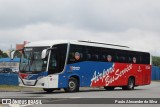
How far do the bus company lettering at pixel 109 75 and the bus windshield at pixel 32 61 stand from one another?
15.9 feet

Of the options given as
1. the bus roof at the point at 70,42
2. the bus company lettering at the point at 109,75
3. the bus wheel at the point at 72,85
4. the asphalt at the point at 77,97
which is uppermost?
the bus roof at the point at 70,42

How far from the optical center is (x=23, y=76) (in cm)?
2586

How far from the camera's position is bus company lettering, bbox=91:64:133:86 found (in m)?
29.3

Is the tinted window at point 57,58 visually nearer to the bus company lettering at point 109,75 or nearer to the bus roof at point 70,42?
the bus roof at point 70,42

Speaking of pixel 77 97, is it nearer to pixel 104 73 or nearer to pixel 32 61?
pixel 32 61

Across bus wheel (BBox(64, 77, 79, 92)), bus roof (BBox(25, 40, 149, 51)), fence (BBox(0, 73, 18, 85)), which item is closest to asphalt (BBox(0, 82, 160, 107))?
bus wheel (BBox(64, 77, 79, 92))

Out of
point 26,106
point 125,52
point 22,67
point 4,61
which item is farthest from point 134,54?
point 4,61

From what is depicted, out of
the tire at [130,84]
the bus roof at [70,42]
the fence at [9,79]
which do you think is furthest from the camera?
the fence at [9,79]

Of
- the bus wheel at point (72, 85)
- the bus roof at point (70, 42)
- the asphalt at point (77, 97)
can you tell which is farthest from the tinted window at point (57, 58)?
the asphalt at point (77, 97)

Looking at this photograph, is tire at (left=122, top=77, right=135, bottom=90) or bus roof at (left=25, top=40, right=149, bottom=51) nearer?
bus roof at (left=25, top=40, right=149, bottom=51)

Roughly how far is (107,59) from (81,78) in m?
3.21

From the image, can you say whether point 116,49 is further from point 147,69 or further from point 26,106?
point 26,106

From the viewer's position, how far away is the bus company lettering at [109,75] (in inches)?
1153

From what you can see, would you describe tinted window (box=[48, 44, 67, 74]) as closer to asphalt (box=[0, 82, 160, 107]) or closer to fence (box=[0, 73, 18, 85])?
asphalt (box=[0, 82, 160, 107])
